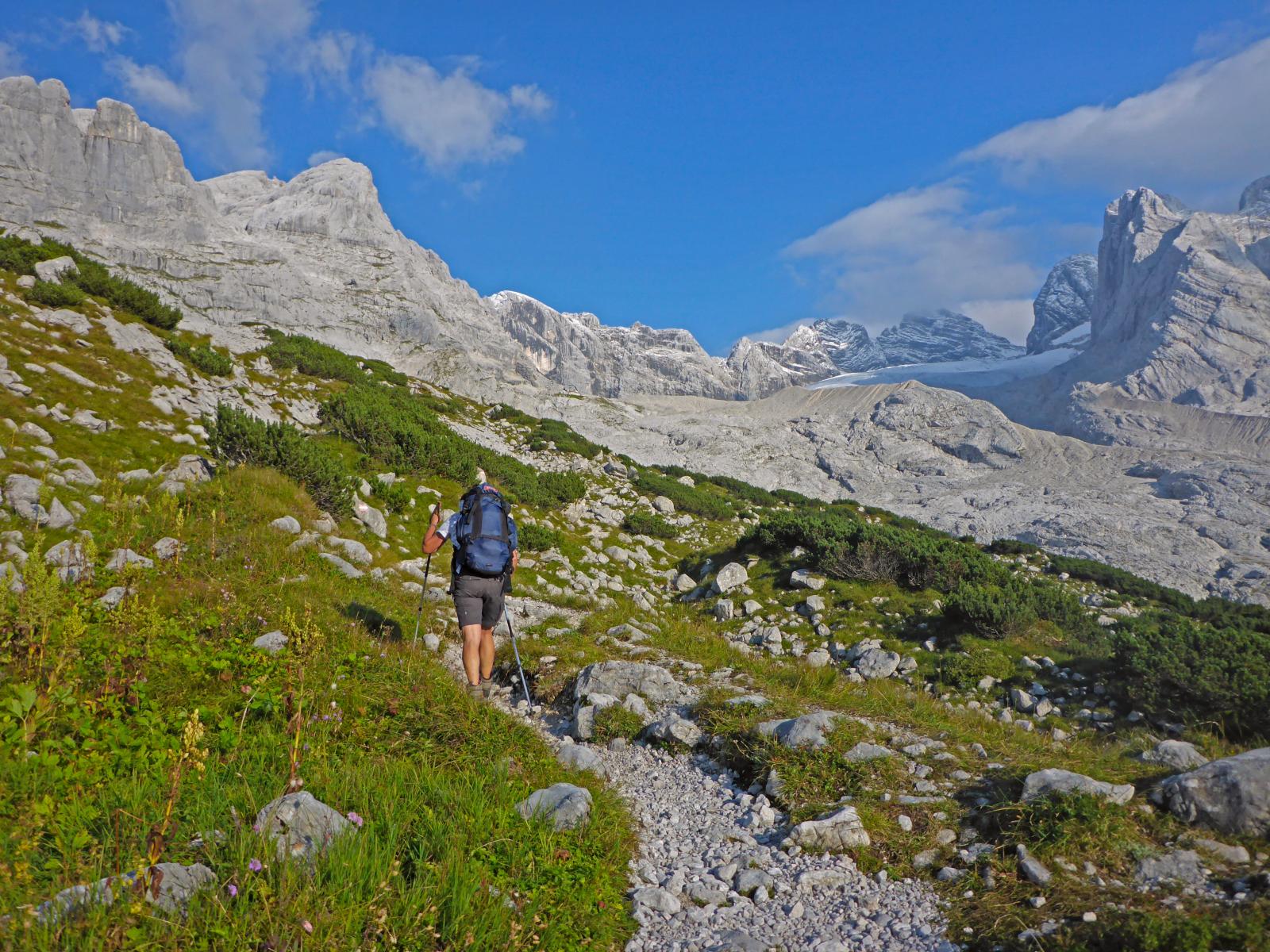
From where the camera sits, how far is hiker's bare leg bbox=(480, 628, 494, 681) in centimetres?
751

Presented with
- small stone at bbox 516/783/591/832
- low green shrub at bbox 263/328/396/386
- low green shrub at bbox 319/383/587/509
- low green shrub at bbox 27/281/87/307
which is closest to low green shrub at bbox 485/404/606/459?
low green shrub at bbox 263/328/396/386

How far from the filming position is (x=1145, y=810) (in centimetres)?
409

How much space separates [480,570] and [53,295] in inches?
767

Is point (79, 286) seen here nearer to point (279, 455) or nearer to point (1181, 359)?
point (279, 455)

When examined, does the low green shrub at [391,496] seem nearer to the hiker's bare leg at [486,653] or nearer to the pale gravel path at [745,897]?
the hiker's bare leg at [486,653]

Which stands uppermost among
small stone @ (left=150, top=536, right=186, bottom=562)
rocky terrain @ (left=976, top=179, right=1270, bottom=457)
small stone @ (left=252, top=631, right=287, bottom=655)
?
rocky terrain @ (left=976, top=179, right=1270, bottom=457)

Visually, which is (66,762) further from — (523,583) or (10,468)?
(523,583)

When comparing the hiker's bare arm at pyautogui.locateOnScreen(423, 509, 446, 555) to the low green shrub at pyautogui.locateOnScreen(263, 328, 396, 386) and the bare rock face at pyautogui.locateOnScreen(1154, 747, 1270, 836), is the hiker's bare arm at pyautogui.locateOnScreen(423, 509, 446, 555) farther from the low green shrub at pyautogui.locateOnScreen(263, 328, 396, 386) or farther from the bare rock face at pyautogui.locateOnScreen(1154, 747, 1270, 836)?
the low green shrub at pyautogui.locateOnScreen(263, 328, 396, 386)

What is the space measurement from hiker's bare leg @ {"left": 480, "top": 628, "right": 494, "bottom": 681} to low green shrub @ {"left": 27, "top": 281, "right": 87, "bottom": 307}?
19493 millimetres

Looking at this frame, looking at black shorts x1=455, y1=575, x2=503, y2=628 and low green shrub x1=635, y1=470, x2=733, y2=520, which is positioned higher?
low green shrub x1=635, y1=470, x2=733, y2=520

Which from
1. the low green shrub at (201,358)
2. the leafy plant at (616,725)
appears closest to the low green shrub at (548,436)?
the low green shrub at (201,358)

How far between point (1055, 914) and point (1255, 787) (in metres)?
1.71

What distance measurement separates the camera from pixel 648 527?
22.9 m

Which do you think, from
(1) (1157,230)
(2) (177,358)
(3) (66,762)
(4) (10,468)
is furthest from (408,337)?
(1) (1157,230)
